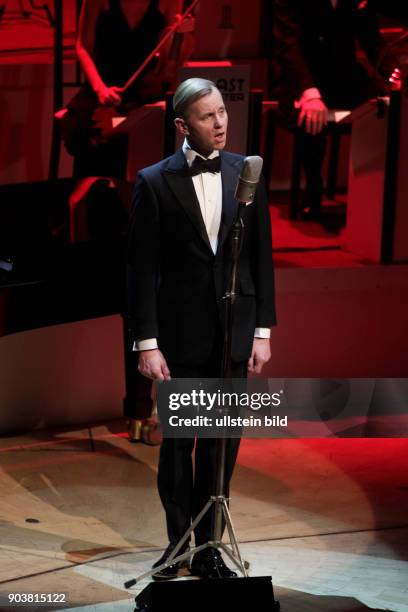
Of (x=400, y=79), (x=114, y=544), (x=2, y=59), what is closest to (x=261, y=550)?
(x=114, y=544)

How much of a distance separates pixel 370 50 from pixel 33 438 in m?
2.43

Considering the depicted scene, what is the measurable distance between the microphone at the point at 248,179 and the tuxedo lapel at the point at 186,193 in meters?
0.26

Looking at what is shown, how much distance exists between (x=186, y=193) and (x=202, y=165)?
0.29 feet

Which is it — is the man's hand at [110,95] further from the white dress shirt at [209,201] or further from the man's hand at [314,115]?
the white dress shirt at [209,201]

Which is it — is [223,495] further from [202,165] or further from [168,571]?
[202,165]

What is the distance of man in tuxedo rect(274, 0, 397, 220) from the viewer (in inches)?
231

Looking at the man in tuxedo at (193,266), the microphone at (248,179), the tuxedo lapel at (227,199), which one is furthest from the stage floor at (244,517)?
the microphone at (248,179)

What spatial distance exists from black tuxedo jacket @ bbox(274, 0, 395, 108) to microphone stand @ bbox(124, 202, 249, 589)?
268 centimetres

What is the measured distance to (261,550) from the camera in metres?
3.98

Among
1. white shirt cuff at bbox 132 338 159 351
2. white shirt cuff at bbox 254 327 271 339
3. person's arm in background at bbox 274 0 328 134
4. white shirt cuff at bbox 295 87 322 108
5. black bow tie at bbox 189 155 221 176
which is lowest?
white shirt cuff at bbox 132 338 159 351

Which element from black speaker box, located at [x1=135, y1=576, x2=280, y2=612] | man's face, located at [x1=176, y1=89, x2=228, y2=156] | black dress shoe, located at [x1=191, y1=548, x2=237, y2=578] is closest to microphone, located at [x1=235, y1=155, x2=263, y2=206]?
man's face, located at [x1=176, y1=89, x2=228, y2=156]

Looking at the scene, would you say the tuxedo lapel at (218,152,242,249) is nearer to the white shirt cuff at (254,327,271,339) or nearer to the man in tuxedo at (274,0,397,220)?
the white shirt cuff at (254,327,271,339)

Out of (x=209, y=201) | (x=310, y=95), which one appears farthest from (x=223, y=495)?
(x=310, y=95)

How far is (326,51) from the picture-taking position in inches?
239
